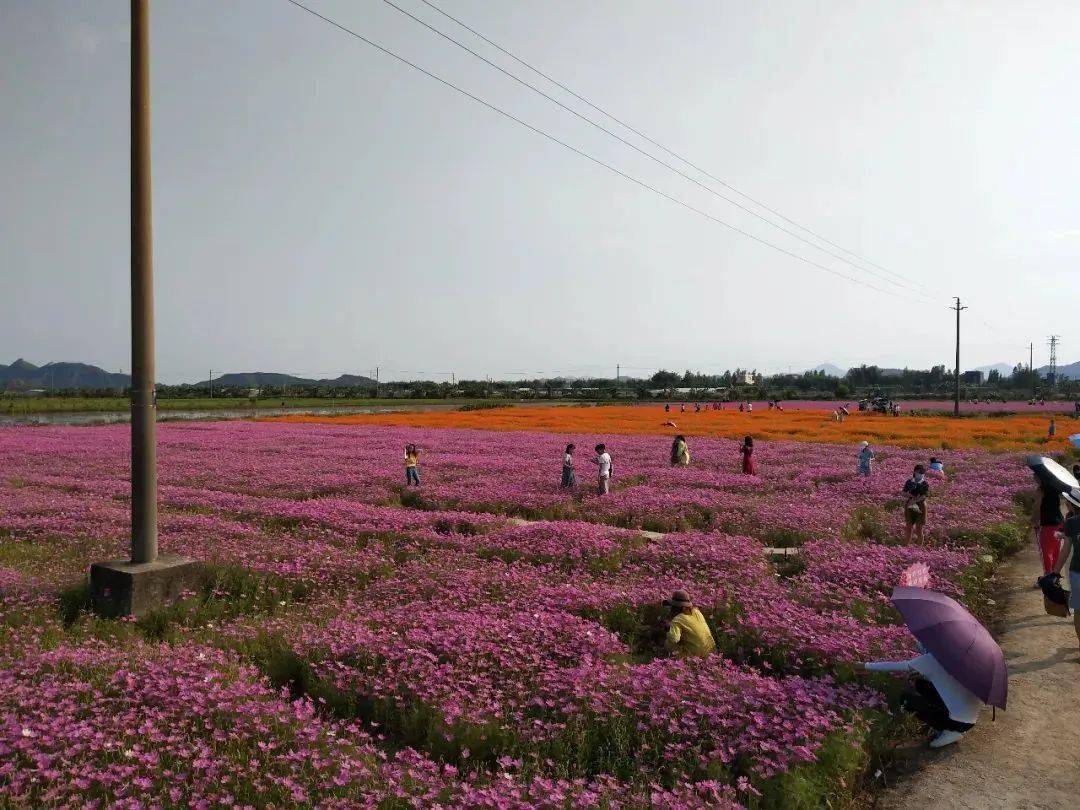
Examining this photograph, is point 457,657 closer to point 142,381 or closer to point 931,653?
point 931,653

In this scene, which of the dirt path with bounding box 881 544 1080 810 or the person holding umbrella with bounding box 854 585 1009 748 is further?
the person holding umbrella with bounding box 854 585 1009 748

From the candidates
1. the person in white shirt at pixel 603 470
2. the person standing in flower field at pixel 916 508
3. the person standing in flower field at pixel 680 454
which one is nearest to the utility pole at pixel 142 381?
the person in white shirt at pixel 603 470

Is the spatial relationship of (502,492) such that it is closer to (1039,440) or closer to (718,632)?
(718,632)

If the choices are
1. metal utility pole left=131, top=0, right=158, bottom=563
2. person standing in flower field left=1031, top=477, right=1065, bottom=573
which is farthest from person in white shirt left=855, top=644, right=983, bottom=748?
metal utility pole left=131, top=0, right=158, bottom=563

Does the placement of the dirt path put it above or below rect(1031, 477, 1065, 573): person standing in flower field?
below

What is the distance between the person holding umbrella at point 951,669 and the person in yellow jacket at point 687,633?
6.30 ft

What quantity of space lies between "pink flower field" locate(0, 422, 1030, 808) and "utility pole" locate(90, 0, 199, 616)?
517 millimetres

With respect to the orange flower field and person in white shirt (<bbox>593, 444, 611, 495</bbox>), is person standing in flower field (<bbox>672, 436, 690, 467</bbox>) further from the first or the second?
the orange flower field

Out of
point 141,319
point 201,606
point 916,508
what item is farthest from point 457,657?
point 916,508

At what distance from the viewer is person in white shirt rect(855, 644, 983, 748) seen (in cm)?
588

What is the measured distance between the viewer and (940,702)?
5.98m

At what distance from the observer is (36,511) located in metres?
14.5

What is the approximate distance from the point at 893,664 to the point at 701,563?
14.4 ft

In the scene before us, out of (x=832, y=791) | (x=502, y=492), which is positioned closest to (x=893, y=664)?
(x=832, y=791)
